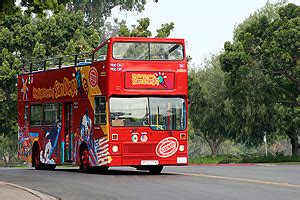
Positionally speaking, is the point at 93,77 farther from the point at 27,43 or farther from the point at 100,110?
the point at 27,43

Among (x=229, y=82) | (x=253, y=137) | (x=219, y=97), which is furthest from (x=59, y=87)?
(x=219, y=97)

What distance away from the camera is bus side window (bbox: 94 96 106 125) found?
86.3 feet

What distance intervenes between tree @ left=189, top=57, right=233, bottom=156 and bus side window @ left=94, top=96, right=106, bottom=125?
3388 cm

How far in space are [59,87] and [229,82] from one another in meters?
22.2

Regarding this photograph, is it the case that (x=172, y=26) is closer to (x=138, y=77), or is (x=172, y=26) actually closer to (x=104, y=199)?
(x=138, y=77)

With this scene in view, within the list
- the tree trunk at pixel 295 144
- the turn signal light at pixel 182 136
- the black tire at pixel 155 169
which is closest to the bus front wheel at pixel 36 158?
the black tire at pixel 155 169

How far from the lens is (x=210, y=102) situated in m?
63.2

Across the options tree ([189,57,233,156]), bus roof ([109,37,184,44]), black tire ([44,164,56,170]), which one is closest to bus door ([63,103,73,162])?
black tire ([44,164,56,170])

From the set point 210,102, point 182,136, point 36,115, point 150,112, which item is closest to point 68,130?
point 36,115

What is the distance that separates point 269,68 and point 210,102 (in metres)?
14.5

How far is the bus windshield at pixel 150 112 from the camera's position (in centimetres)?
2598

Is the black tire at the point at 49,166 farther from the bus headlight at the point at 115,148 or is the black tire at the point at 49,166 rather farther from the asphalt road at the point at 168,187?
the bus headlight at the point at 115,148

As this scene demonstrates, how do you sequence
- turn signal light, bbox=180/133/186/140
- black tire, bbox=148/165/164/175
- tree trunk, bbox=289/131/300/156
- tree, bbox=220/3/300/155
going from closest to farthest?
turn signal light, bbox=180/133/186/140, black tire, bbox=148/165/164/175, tree, bbox=220/3/300/155, tree trunk, bbox=289/131/300/156

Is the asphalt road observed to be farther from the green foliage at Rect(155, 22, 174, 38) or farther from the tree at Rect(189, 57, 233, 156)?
the tree at Rect(189, 57, 233, 156)
